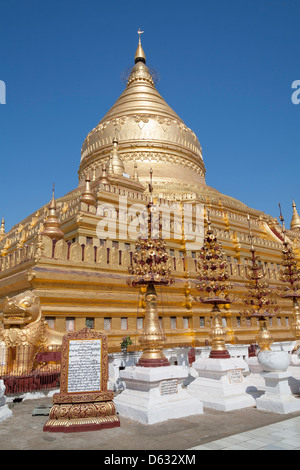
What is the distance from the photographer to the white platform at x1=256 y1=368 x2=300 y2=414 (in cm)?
920

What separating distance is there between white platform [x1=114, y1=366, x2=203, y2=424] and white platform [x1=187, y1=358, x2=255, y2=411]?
93 cm

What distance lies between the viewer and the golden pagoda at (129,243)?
16016mm

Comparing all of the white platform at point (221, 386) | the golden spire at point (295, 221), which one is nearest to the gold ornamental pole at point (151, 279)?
the white platform at point (221, 386)

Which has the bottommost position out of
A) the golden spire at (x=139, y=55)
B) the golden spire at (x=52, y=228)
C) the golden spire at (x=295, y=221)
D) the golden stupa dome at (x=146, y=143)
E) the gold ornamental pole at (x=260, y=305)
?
the gold ornamental pole at (x=260, y=305)

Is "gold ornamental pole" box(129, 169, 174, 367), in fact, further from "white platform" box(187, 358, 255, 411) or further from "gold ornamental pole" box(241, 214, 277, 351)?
"gold ornamental pole" box(241, 214, 277, 351)

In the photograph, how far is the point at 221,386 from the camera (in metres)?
10.3

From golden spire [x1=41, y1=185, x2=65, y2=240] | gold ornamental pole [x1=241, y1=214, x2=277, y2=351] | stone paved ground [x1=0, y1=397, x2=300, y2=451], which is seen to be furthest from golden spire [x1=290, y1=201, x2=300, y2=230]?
stone paved ground [x1=0, y1=397, x2=300, y2=451]

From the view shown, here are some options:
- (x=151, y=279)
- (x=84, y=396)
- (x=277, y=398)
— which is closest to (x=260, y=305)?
(x=277, y=398)

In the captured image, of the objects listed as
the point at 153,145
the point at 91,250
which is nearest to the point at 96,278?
the point at 91,250

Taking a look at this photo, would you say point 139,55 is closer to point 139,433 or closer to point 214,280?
point 214,280

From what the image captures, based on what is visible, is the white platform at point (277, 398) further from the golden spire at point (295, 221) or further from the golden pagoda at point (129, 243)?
the golden spire at point (295, 221)

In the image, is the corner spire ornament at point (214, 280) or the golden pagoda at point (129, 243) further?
the golden pagoda at point (129, 243)

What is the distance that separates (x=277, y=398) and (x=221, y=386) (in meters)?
1.57

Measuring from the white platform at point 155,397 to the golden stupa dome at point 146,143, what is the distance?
74.9 ft
